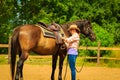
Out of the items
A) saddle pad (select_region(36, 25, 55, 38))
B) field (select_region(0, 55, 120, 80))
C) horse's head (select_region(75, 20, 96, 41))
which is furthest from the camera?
field (select_region(0, 55, 120, 80))

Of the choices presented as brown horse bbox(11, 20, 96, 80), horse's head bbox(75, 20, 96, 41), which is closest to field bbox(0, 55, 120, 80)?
horse's head bbox(75, 20, 96, 41)

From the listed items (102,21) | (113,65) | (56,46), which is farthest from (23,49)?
(102,21)

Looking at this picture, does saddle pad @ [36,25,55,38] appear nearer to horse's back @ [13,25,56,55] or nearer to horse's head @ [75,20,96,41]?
horse's back @ [13,25,56,55]

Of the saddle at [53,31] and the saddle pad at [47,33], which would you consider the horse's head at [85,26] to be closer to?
the saddle at [53,31]

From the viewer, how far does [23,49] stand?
823 cm

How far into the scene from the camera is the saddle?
8781 mm

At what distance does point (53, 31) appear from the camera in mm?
9062

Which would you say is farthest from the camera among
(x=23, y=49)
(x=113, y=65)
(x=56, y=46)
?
(x=113, y=65)

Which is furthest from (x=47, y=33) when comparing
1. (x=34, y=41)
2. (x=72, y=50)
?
(x=72, y=50)

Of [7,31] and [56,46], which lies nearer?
[56,46]

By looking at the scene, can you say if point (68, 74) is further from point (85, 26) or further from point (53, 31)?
point (53, 31)

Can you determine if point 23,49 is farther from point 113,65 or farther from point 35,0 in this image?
point 35,0

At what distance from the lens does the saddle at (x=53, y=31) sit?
878 cm

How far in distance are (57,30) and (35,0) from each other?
15.5m
